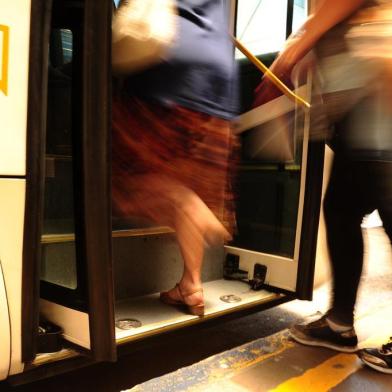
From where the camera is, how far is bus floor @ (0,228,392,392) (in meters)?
1.54

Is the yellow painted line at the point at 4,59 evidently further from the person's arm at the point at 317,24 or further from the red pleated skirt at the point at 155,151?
the person's arm at the point at 317,24

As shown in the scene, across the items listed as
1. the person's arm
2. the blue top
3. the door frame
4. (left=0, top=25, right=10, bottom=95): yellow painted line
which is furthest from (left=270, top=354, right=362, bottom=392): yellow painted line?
(left=0, top=25, right=10, bottom=95): yellow painted line

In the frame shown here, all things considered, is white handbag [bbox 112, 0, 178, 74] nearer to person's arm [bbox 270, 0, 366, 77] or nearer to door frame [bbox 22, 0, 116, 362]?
door frame [bbox 22, 0, 116, 362]

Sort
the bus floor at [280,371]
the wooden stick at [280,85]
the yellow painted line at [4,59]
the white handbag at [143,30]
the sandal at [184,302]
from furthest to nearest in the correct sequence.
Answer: the wooden stick at [280,85]
the sandal at [184,302]
the bus floor at [280,371]
the white handbag at [143,30]
the yellow painted line at [4,59]

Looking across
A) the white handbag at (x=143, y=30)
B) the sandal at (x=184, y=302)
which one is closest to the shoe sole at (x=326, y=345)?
the sandal at (x=184, y=302)

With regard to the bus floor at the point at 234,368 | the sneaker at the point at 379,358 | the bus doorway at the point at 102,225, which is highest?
the bus doorway at the point at 102,225

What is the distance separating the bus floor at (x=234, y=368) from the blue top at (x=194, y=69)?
0.90 meters

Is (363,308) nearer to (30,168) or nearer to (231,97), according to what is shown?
(231,97)

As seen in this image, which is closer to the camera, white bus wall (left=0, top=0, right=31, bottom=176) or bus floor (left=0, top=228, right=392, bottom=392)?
white bus wall (left=0, top=0, right=31, bottom=176)

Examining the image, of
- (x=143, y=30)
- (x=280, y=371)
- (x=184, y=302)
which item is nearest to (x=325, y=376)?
(x=280, y=371)

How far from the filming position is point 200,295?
1789mm

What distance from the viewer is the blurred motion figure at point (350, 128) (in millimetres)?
1429

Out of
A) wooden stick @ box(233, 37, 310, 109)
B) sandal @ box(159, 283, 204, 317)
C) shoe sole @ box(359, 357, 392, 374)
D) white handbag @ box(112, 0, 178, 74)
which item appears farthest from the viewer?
wooden stick @ box(233, 37, 310, 109)

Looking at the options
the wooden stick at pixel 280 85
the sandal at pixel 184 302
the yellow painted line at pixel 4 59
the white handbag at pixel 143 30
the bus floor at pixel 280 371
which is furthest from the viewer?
the wooden stick at pixel 280 85
